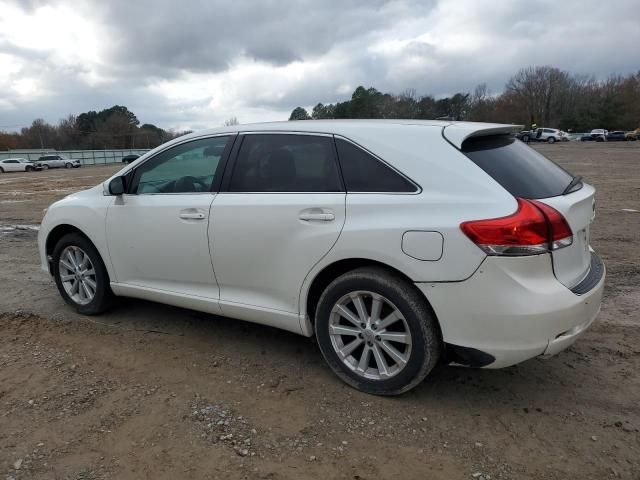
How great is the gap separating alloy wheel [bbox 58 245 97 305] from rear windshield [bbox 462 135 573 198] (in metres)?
3.42

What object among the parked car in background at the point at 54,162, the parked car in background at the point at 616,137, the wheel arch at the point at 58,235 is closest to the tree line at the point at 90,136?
the parked car in background at the point at 54,162

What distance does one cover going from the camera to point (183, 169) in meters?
3.98

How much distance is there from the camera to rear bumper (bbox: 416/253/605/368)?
8.59 feet

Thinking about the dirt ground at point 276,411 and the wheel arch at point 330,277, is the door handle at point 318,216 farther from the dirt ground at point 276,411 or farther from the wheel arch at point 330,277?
the dirt ground at point 276,411

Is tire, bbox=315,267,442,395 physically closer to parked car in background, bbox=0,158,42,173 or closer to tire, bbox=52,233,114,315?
tire, bbox=52,233,114,315

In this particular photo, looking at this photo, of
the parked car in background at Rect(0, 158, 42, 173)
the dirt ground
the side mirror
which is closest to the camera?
the dirt ground

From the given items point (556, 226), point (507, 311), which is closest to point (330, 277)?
point (507, 311)

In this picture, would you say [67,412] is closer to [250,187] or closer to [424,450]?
[250,187]

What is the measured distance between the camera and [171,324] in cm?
442

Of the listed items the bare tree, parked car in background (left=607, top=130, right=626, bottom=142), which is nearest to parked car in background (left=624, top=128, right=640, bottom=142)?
parked car in background (left=607, top=130, right=626, bottom=142)

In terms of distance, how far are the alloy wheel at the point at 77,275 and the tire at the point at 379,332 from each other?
7.97 ft

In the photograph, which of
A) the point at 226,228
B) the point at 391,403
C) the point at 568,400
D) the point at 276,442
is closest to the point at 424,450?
the point at 391,403

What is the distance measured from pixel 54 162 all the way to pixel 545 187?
53298mm

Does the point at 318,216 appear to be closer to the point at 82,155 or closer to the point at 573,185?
the point at 573,185
